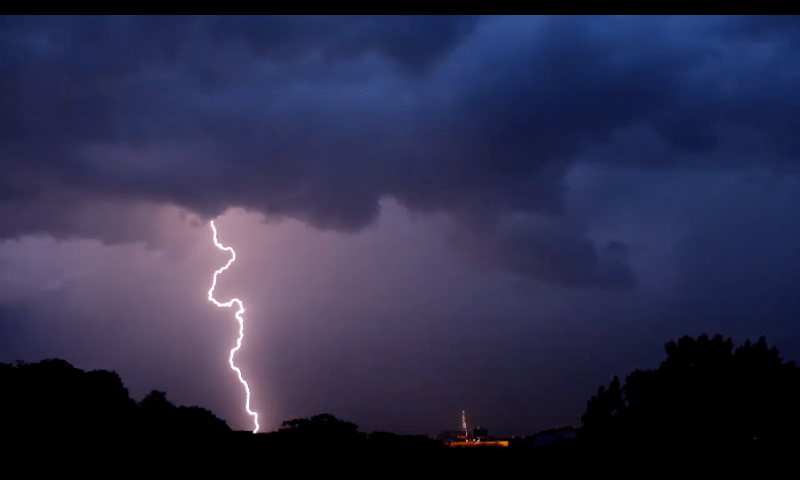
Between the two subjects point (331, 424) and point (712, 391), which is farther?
point (712, 391)

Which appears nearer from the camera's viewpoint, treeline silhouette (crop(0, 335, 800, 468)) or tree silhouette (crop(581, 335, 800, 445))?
treeline silhouette (crop(0, 335, 800, 468))

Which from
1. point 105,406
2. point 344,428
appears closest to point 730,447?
point 344,428

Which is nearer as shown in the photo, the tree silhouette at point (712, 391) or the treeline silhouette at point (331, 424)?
the treeline silhouette at point (331, 424)
